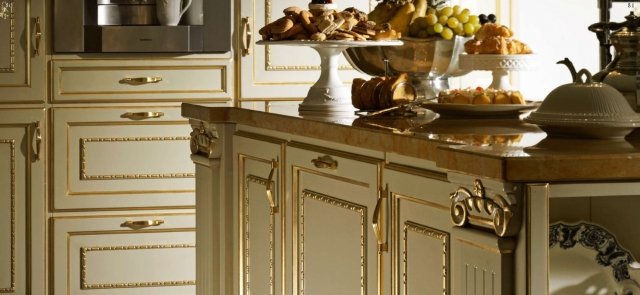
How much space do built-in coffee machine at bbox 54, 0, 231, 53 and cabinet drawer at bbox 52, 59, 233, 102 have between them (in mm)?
54

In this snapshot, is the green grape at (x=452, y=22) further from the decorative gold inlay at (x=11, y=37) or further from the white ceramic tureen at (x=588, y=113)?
the decorative gold inlay at (x=11, y=37)

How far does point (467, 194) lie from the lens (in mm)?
1514

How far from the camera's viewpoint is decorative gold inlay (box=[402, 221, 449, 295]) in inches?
Result: 67.9

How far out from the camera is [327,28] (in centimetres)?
254

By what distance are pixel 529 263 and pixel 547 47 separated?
3.30 m

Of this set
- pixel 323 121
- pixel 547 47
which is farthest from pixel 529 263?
pixel 547 47

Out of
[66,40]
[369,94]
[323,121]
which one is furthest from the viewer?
[66,40]

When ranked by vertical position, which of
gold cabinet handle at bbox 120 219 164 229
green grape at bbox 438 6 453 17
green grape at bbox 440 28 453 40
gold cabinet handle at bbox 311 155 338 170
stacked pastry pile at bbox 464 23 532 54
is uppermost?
green grape at bbox 438 6 453 17

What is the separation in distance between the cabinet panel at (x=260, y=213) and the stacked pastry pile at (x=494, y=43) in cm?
45

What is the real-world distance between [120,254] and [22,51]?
0.77 m

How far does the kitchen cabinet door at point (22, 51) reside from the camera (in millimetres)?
3893

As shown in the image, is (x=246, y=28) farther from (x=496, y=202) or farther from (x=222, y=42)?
(x=496, y=202)

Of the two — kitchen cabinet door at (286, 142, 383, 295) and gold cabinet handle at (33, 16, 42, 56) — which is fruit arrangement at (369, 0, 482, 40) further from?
gold cabinet handle at (33, 16, 42, 56)

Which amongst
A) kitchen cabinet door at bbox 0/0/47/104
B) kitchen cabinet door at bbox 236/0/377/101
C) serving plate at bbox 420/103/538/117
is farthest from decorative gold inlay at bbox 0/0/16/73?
serving plate at bbox 420/103/538/117
